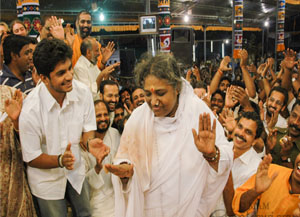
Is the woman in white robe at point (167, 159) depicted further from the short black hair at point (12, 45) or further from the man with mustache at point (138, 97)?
the man with mustache at point (138, 97)

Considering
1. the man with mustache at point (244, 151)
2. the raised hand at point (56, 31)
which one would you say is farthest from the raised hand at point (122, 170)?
the raised hand at point (56, 31)

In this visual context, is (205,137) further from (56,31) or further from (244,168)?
(56,31)

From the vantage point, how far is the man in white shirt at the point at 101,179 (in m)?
2.26

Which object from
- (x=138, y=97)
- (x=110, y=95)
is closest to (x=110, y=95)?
(x=110, y=95)

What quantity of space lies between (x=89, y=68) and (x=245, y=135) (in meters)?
1.92

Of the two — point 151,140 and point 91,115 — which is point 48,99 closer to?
point 91,115

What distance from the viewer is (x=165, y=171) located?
1.55 m

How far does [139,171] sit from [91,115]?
59cm

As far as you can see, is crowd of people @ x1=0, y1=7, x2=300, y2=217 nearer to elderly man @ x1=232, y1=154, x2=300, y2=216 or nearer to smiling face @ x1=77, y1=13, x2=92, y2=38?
elderly man @ x1=232, y1=154, x2=300, y2=216

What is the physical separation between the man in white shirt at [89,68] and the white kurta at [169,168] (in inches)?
61.3

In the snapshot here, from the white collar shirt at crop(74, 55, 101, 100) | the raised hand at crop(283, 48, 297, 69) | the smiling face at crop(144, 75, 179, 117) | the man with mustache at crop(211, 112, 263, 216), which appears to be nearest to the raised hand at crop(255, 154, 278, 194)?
the man with mustache at crop(211, 112, 263, 216)

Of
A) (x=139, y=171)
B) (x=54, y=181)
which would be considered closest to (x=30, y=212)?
(x=54, y=181)

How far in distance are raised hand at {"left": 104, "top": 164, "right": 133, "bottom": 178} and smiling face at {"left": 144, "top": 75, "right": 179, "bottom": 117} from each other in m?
0.34

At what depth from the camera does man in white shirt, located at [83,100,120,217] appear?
89.0 inches
